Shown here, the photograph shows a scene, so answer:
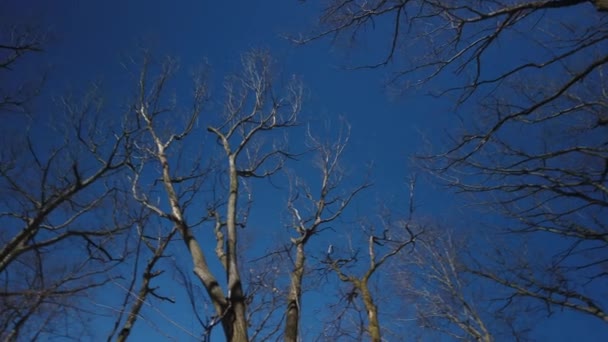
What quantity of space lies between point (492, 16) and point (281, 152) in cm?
381

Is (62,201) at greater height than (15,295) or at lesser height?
greater

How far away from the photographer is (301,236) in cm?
673

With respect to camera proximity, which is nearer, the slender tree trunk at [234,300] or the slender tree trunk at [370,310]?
the slender tree trunk at [234,300]

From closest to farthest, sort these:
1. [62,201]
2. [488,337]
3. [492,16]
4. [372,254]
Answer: [492,16], [62,201], [372,254], [488,337]

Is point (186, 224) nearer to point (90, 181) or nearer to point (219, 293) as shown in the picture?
point (219, 293)

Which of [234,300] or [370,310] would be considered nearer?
[234,300]

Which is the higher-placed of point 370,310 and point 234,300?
point 370,310

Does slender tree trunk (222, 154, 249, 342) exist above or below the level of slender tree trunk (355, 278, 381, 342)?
below

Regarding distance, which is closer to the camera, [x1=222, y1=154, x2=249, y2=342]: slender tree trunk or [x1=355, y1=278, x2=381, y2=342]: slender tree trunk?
[x1=222, y1=154, x2=249, y2=342]: slender tree trunk

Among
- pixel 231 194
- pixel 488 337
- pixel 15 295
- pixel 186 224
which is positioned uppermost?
pixel 488 337

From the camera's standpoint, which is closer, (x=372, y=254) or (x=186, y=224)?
(x=186, y=224)

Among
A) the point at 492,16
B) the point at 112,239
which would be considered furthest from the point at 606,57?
the point at 112,239

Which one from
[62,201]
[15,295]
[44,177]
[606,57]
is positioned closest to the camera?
[606,57]

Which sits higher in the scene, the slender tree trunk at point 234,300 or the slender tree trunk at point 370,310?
the slender tree trunk at point 370,310
